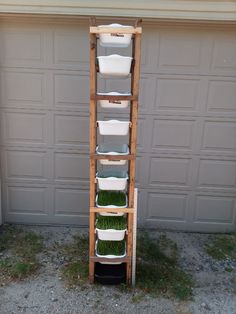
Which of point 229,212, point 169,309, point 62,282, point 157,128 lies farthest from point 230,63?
point 62,282

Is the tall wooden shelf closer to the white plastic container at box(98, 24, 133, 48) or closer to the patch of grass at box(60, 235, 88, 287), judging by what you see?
the white plastic container at box(98, 24, 133, 48)

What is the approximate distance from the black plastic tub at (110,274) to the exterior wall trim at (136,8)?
2.35 metres

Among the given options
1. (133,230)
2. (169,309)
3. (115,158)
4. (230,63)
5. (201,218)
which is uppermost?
(230,63)

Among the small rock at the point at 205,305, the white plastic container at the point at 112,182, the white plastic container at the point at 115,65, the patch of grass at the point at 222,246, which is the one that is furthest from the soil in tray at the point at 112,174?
the patch of grass at the point at 222,246

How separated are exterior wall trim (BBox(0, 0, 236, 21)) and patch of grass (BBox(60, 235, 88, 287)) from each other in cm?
235

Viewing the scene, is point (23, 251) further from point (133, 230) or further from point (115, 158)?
point (115, 158)

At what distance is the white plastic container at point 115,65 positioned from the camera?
2.43m

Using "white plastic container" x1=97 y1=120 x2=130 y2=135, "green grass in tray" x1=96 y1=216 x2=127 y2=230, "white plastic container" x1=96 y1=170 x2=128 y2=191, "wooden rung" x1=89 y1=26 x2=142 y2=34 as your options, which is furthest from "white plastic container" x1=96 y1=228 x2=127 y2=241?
"wooden rung" x1=89 y1=26 x2=142 y2=34

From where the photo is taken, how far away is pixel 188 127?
3.67 metres

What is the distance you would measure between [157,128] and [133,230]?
1294 millimetres

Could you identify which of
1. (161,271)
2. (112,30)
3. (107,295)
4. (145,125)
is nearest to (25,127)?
(145,125)

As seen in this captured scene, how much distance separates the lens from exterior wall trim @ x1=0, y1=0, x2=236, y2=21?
3.17m

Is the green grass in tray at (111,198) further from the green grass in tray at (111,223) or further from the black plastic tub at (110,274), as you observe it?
the black plastic tub at (110,274)

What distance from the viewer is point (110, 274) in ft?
9.78
